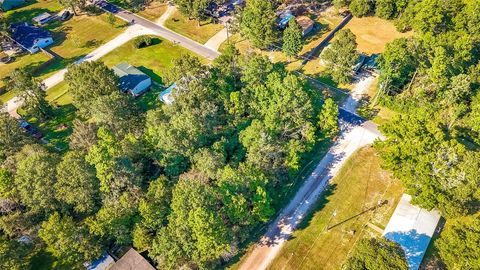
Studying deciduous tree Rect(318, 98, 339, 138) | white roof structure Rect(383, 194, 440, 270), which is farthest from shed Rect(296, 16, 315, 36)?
white roof structure Rect(383, 194, 440, 270)

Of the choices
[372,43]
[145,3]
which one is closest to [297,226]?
[372,43]

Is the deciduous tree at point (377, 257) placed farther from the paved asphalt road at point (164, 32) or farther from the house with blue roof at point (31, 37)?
the house with blue roof at point (31, 37)

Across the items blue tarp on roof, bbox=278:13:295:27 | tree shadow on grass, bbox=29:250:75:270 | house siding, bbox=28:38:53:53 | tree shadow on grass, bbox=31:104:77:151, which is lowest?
tree shadow on grass, bbox=29:250:75:270

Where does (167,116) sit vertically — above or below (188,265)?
above

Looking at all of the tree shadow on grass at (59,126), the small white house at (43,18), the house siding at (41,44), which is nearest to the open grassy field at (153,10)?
the small white house at (43,18)

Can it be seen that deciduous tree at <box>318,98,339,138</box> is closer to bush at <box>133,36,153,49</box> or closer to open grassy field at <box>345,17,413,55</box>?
open grassy field at <box>345,17,413,55</box>

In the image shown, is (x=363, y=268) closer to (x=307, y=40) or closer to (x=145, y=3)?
(x=307, y=40)
